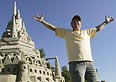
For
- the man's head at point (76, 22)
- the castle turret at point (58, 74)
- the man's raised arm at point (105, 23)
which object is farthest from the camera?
the castle turret at point (58, 74)

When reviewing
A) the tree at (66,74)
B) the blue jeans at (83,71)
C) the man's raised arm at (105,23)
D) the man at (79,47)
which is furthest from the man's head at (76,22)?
the tree at (66,74)

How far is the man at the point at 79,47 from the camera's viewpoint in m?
5.99

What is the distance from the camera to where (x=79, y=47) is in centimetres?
623

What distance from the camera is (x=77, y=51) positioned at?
6180 mm

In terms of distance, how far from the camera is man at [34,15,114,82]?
599 centimetres

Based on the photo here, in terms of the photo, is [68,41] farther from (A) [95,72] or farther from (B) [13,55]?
(B) [13,55]

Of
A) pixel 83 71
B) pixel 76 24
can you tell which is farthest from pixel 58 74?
pixel 83 71

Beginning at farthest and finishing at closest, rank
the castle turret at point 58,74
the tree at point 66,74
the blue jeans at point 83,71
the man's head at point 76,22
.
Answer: the tree at point 66,74 < the castle turret at point 58,74 < the man's head at point 76,22 < the blue jeans at point 83,71

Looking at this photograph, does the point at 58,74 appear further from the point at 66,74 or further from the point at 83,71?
the point at 83,71

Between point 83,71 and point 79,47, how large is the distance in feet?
2.12

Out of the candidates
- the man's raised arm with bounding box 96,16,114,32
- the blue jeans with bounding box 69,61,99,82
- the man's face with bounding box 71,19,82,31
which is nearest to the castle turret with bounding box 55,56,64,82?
the man's raised arm with bounding box 96,16,114,32

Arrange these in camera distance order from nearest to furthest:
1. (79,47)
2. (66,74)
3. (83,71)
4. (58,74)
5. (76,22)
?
1. (83,71)
2. (79,47)
3. (76,22)
4. (58,74)
5. (66,74)

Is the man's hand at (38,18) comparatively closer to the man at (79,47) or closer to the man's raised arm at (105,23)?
the man at (79,47)

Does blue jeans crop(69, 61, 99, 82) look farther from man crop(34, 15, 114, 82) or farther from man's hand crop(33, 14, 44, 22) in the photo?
man's hand crop(33, 14, 44, 22)
